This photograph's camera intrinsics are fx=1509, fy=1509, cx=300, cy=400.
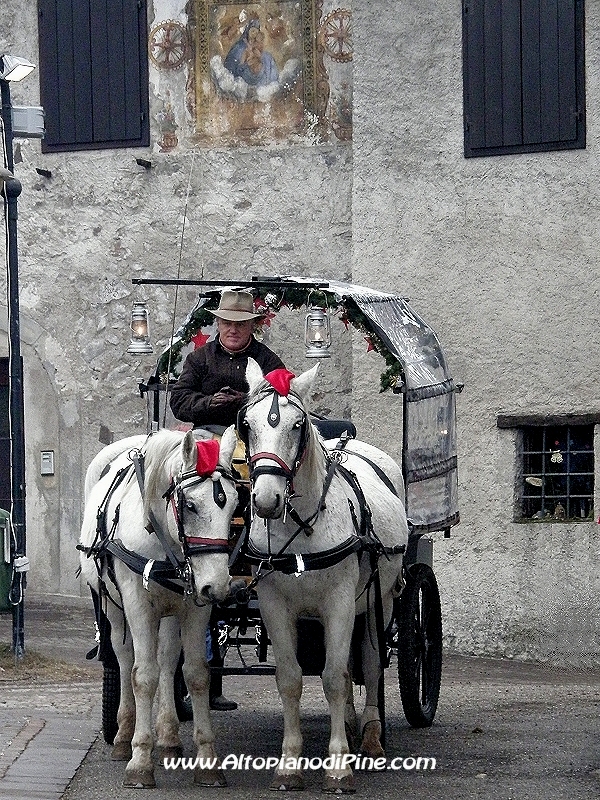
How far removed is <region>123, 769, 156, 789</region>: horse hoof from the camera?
23.9ft

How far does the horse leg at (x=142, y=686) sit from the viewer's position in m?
7.30

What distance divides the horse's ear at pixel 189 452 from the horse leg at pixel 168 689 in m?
1.34

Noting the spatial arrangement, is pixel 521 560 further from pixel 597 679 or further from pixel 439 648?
pixel 439 648

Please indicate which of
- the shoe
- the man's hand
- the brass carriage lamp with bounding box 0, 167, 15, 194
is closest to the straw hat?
the man's hand

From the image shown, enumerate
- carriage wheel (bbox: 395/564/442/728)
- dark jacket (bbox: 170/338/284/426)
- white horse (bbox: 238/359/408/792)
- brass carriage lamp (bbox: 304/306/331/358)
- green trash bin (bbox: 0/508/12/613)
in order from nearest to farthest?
1. white horse (bbox: 238/359/408/792)
2. dark jacket (bbox: 170/338/284/426)
3. carriage wheel (bbox: 395/564/442/728)
4. brass carriage lamp (bbox: 304/306/331/358)
5. green trash bin (bbox: 0/508/12/613)

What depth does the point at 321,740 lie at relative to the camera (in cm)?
885

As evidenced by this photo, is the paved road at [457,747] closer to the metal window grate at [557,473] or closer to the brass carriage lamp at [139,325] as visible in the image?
the metal window grate at [557,473]

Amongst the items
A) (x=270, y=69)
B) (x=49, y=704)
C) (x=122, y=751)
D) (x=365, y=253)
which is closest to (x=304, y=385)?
(x=122, y=751)

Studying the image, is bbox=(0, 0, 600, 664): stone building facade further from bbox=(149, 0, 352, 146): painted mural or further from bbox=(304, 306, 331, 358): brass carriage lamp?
bbox=(304, 306, 331, 358): brass carriage lamp

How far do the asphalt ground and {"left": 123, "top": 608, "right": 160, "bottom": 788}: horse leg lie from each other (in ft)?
0.32

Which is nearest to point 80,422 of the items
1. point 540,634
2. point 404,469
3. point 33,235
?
point 33,235

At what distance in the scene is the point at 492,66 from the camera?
14.5 meters

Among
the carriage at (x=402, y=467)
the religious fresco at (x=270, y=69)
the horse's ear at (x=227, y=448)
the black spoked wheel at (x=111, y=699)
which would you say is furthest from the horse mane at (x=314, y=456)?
the religious fresco at (x=270, y=69)

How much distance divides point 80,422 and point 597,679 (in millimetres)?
5897
